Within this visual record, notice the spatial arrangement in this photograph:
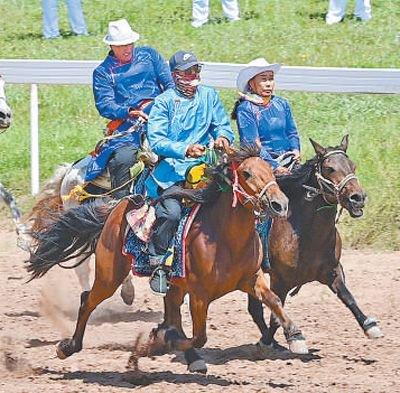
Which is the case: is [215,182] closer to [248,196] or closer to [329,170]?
[248,196]

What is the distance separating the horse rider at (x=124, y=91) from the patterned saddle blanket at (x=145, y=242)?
1.66 m

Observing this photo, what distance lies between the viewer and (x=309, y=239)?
973 centimetres

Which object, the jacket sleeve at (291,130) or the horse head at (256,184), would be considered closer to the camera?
the horse head at (256,184)

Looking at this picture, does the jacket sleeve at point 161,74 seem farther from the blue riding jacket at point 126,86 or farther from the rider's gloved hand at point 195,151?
the rider's gloved hand at point 195,151

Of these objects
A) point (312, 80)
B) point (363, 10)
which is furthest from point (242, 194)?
point (363, 10)

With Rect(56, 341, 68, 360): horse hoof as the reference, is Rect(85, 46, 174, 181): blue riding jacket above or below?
above

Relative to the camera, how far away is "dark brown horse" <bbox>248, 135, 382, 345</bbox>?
9.70 meters

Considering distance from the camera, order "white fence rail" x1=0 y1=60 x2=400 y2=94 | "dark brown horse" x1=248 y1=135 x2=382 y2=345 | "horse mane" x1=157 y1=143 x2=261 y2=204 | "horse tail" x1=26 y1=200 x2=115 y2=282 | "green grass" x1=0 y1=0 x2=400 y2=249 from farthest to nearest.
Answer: "green grass" x1=0 y1=0 x2=400 y2=249 < "white fence rail" x1=0 y1=60 x2=400 y2=94 < "horse tail" x1=26 y1=200 x2=115 y2=282 < "dark brown horse" x1=248 y1=135 x2=382 y2=345 < "horse mane" x1=157 y1=143 x2=261 y2=204

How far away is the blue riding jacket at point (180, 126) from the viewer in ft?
30.1

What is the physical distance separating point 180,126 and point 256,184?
97cm

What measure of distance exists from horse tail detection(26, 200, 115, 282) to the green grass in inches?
172

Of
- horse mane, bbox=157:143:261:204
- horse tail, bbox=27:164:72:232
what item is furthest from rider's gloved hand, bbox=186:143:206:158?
horse tail, bbox=27:164:72:232

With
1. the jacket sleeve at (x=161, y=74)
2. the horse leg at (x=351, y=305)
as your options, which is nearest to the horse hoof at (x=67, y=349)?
the horse leg at (x=351, y=305)

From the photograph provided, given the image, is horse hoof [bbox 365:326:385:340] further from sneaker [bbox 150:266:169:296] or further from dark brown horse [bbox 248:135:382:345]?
sneaker [bbox 150:266:169:296]
